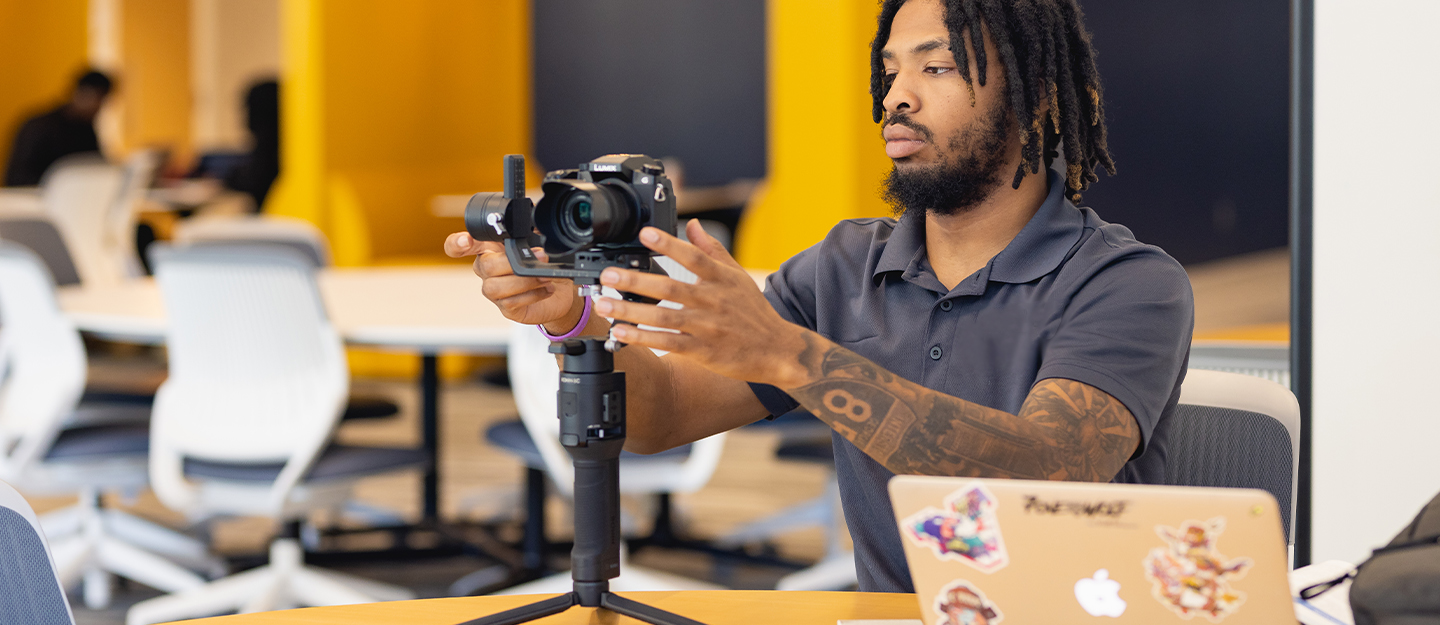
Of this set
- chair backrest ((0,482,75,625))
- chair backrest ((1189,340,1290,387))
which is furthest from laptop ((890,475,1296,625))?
chair backrest ((1189,340,1290,387))

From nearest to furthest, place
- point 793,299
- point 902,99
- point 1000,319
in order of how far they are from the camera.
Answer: point 1000,319 → point 902,99 → point 793,299

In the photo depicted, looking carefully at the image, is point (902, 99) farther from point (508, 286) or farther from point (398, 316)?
point (398, 316)

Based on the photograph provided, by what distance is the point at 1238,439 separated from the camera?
1.22m

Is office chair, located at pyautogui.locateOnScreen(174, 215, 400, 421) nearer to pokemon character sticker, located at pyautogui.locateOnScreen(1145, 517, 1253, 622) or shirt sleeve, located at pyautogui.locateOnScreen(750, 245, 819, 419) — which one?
shirt sleeve, located at pyautogui.locateOnScreen(750, 245, 819, 419)

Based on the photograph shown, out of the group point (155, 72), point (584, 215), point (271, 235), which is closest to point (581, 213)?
point (584, 215)

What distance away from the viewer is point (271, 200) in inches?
223

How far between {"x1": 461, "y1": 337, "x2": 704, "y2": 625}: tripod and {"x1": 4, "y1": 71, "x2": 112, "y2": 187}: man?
6.22 meters

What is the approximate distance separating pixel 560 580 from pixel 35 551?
1565mm

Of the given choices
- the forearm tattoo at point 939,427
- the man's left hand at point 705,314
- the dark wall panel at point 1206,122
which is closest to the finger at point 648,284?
the man's left hand at point 705,314

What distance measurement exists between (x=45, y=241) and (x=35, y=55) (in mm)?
4434

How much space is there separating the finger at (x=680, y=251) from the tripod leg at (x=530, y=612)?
0.96 feet

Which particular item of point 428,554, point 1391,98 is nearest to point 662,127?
point 428,554

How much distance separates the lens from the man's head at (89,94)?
613cm

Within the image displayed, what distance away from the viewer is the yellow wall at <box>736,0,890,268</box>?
13.7 feet
